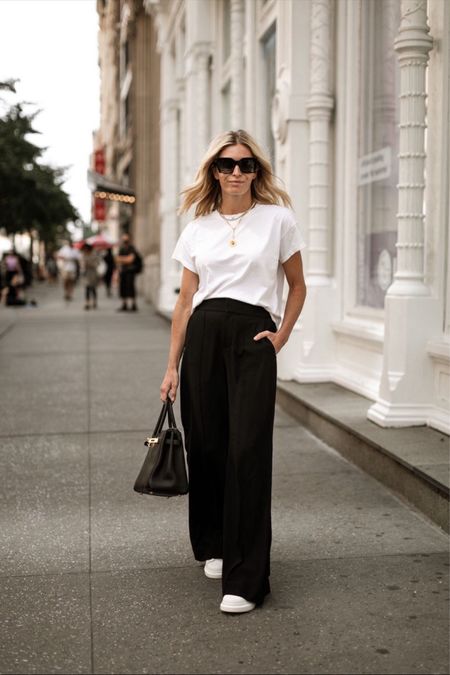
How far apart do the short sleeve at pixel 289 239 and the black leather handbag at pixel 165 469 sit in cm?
85

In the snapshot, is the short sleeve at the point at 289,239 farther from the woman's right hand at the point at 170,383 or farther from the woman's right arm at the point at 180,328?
the woman's right hand at the point at 170,383

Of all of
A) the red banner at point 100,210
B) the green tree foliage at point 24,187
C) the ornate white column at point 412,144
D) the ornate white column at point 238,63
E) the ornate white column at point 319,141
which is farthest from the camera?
the red banner at point 100,210

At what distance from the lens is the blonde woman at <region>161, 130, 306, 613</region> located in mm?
3861

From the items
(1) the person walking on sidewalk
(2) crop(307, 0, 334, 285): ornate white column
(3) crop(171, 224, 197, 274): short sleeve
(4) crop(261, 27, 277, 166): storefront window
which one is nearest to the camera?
(3) crop(171, 224, 197, 274): short sleeve

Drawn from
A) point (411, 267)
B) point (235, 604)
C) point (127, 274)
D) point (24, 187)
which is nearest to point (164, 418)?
point (235, 604)

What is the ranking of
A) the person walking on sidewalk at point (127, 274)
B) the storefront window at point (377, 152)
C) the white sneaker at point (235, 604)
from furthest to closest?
the person walking on sidewalk at point (127, 274)
the storefront window at point (377, 152)
the white sneaker at point (235, 604)

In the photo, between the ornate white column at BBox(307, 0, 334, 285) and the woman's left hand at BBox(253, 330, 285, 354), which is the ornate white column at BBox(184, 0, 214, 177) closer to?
the ornate white column at BBox(307, 0, 334, 285)

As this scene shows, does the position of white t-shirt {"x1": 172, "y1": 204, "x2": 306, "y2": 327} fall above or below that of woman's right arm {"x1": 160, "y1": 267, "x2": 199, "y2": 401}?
above

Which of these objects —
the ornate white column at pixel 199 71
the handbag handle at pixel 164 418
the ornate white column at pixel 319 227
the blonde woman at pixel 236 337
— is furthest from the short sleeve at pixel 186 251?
the ornate white column at pixel 199 71

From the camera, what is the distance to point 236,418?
12.7 ft

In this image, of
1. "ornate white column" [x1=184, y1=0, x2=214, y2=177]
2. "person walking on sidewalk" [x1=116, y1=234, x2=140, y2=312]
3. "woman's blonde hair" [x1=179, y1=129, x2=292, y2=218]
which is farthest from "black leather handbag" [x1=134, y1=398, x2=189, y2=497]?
"person walking on sidewalk" [x1=116, y1=234, x2=140, y2=312]

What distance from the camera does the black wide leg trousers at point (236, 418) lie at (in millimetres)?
3857

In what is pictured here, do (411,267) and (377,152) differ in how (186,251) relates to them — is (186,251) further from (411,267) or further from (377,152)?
(377,152)

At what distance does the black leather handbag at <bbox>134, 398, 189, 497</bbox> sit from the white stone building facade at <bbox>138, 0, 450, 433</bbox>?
2.58 m
